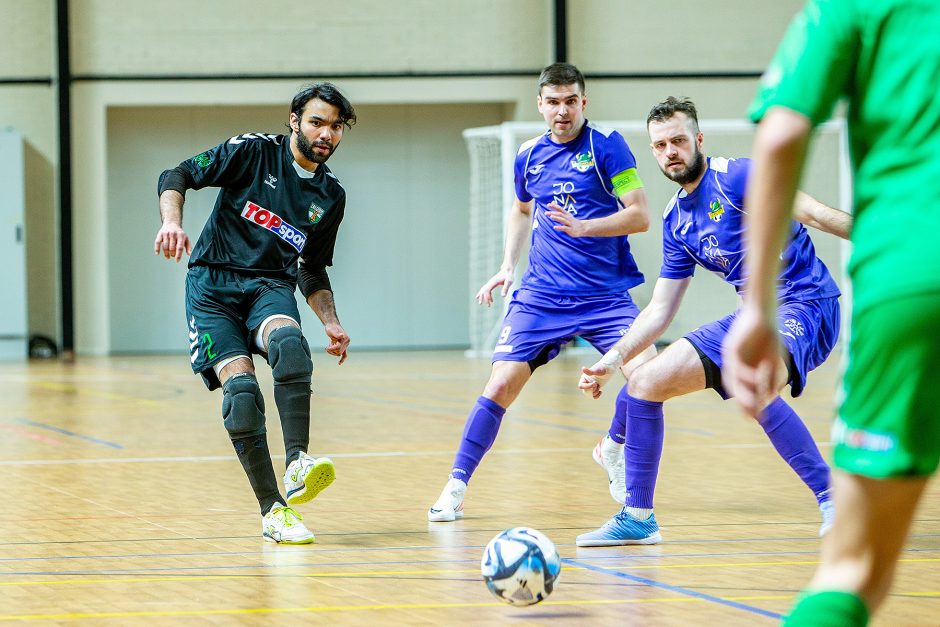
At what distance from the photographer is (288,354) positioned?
4.93 m

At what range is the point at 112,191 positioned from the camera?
20859mm

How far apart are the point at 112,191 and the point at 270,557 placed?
56.6 feet

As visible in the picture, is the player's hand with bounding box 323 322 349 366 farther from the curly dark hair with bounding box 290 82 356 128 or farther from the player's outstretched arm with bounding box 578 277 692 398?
the player's outstretched arm with bounding box 578 277 692 398

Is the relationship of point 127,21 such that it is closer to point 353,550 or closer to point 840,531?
point 353,550

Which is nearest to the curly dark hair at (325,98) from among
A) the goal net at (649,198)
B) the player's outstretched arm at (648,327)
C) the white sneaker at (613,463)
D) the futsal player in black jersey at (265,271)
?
the futsal player in black jersey at (265,271)

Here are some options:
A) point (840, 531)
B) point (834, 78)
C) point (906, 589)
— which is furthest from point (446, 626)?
point (834, 78)

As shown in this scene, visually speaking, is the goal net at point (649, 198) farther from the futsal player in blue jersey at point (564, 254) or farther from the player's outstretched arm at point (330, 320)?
the player's outstretched arm at point (330, 320)

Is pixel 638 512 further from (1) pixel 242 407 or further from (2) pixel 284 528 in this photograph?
(1) pixel 242 407

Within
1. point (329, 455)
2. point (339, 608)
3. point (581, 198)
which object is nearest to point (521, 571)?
point (339, 608)

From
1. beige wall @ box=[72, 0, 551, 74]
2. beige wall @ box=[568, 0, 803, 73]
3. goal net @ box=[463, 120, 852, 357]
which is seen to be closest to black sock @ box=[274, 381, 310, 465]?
goal net @ box=[463, 120, 852, 357]

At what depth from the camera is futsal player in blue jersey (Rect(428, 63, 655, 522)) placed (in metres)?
5.66

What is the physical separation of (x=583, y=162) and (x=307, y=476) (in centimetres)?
194

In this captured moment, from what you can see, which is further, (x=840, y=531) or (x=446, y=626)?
(x=446, y=626)

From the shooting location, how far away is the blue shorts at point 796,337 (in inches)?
187
